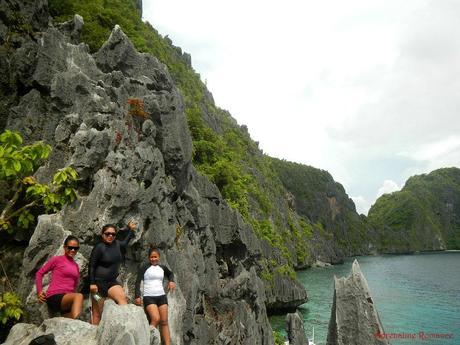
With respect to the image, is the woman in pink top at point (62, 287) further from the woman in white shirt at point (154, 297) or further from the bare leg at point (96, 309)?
the woman in white shirt at point (154, 297)

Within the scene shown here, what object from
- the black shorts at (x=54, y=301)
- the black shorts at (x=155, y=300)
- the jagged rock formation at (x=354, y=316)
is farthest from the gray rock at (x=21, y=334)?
the jagged rock formation at (x=354, y=316)

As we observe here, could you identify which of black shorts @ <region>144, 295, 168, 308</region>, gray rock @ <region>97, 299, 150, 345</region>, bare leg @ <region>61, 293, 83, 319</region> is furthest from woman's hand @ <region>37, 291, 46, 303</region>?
black shorts @ <region>144, 295, 168, 308</region>

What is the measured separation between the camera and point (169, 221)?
14891mm

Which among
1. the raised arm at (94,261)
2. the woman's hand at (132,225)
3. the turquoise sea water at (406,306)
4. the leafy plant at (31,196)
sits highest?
the leafy plant at (31,196)

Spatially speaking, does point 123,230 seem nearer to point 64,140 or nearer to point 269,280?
point 64,140

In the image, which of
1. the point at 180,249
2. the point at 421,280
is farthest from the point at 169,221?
the point at 421,280

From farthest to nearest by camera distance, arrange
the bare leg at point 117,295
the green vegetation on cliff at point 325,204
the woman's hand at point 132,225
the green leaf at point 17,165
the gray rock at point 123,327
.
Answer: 1. the green vegetation on cliff at point 325,204
2. the woman's hand at point 132,225
3. the bare leg at point 117,295
4. the green leaf at point 17,165
5. the gray rock at point 123,327

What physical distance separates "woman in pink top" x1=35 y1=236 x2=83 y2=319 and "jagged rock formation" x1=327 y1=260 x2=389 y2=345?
8291mm

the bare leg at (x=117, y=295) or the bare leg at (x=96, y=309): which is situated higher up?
the bare leg at (x=117, y=295)

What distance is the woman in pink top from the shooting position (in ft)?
27.5

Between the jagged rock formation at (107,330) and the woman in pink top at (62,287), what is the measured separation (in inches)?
18.2

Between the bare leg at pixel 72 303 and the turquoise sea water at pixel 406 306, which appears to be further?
the turquoise sea water at pixel 406 306

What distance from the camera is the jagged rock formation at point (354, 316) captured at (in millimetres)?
12117

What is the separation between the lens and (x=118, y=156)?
12.2 meters
